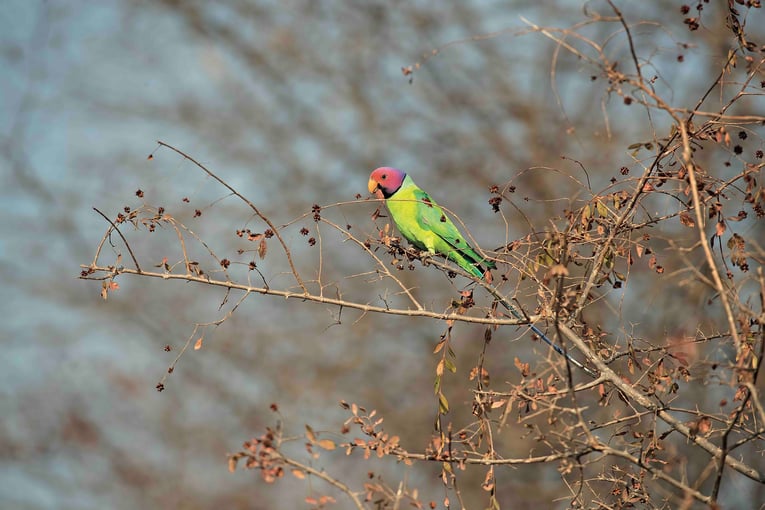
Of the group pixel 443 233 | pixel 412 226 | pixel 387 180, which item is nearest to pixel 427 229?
pixel 412 226

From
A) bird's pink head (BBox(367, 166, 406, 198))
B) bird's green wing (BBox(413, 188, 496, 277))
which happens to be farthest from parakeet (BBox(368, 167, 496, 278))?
bird's pink head (BBox(367, 166, 406, 198))

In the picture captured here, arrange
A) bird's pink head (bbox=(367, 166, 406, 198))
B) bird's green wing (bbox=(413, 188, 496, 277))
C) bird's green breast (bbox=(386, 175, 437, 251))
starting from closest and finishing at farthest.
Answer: bird's green wing (bbox=(413, 188, 496, 277)) < bird's green breast (bbox=(386, 175, 437, 251)) < bird's pink head (bbox=(367, 166, 406, 198))

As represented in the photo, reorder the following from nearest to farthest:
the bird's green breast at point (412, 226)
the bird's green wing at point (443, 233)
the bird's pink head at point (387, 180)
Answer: the bird's green wing at point (443, 233)
the bird's green breast at point (412, 226)
the bird's pink head at point (387, 180)

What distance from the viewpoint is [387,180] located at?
6098 millimetres

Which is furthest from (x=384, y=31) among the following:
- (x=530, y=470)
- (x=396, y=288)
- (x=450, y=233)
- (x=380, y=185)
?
(x=450, y=233)

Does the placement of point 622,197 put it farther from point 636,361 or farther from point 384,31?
point 384,31

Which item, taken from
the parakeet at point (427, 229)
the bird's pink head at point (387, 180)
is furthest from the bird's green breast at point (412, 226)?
the bird's pink head at point (387, 180)

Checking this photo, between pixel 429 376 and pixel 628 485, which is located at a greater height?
pixel 429 376

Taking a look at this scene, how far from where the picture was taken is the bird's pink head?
6.08 metres

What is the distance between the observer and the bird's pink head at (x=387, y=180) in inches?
239

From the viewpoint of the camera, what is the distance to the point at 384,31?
13836 mm

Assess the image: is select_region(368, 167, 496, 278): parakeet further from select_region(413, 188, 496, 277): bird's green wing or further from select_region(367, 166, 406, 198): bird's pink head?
select_region(367, 166, 406, 198): bird's pink head

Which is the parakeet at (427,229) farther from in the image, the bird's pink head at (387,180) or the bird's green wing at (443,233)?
the bird's pink head at (387,180)

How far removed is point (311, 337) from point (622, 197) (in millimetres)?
9969
